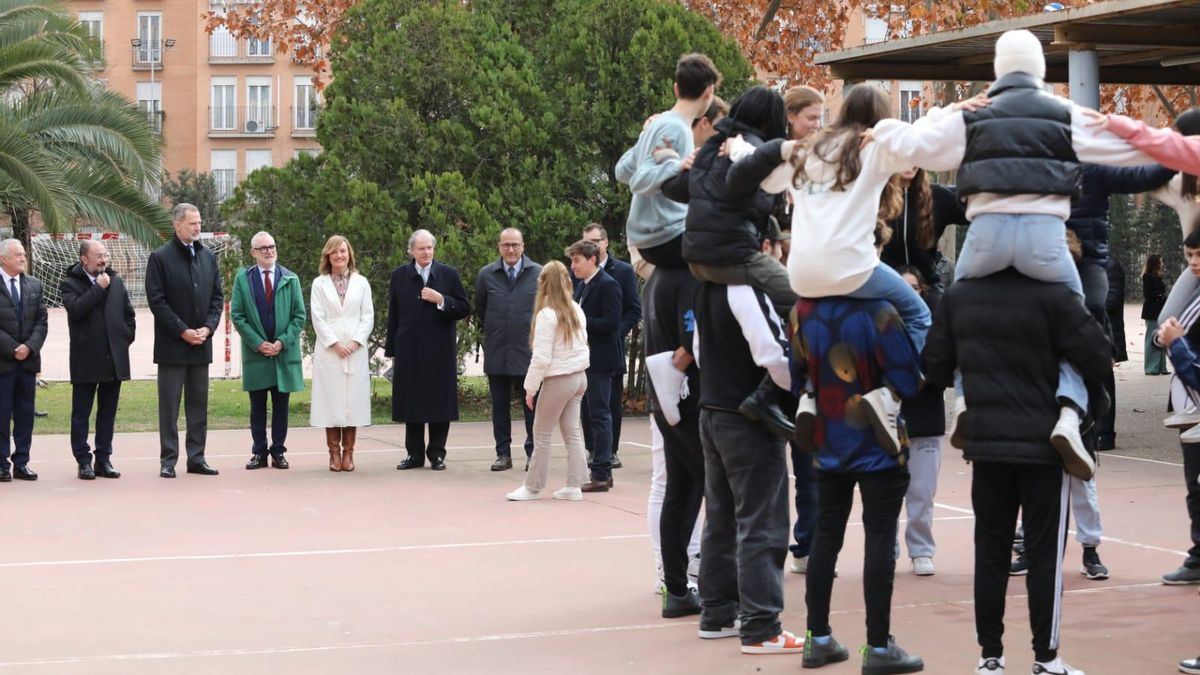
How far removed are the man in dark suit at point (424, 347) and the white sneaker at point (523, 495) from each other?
2088 mm

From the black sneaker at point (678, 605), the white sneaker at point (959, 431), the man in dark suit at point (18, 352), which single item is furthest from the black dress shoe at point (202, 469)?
the white sneaker at point (959, 431)

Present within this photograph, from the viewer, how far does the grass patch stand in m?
16.7

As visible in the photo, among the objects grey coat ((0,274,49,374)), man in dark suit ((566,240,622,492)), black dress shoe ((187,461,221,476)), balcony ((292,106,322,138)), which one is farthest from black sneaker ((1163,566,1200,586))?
balcony ((292,106,322,138))

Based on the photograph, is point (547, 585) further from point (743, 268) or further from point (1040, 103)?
point (1040, 103)

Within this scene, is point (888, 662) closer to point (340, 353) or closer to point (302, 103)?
point (340, 353)

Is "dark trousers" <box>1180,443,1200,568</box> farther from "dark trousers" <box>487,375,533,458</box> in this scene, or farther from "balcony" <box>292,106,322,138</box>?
"balcony" <box>292,106,322,138</box>

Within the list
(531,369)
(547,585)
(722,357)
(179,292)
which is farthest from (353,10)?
(722,357)

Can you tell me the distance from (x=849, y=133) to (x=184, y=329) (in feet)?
26.6

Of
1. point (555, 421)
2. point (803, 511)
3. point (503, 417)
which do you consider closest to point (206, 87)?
point (503, 417)

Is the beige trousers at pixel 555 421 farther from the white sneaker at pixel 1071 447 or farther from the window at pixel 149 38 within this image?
the window at pixel 149 38

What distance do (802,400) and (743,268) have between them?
2.06ft

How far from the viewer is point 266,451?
12906mm

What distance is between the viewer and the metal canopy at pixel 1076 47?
12.5 meters

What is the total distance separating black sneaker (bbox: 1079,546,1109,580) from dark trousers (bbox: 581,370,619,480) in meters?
4.25
